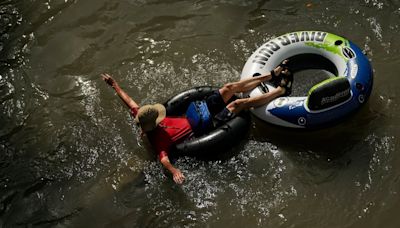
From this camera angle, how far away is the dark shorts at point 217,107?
470 centimetres

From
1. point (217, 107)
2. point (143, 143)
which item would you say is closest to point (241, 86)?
point (217, 107)

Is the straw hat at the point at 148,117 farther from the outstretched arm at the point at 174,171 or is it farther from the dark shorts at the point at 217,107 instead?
A: the dark shorts at the point at 217,107

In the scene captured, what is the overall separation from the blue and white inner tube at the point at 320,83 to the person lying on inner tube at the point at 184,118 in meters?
0.09

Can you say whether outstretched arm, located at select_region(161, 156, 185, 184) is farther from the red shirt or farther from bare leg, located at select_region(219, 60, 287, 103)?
bare leg, located at select_region(219, 60, 287, 103)

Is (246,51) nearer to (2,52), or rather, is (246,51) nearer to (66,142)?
(66,142)

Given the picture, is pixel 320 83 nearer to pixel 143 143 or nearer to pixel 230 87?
pixel 230 87

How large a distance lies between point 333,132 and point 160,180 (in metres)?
1.79

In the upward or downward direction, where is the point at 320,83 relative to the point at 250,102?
upward

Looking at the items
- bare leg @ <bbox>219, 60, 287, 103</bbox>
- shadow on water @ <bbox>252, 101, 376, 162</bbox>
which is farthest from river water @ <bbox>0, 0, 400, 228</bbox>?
bare leg @ <bbox>219, 60, 287, 103</bbox>

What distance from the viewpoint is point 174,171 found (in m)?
4.38

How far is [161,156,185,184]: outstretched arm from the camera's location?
14.3 ft

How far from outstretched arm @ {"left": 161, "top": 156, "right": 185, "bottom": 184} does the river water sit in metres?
0.19

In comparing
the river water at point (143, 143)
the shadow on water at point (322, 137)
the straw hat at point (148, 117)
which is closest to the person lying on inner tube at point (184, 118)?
the straw hat at point (148, 117)

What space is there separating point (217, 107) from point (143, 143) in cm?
86
